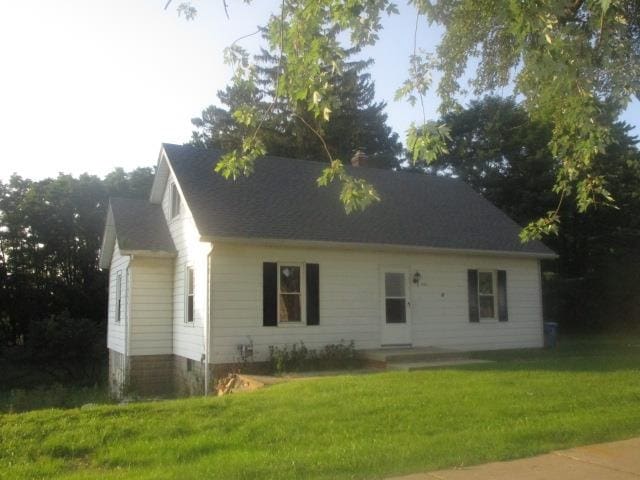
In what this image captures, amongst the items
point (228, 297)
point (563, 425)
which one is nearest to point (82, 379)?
point (228, 297)

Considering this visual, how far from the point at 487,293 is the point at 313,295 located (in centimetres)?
563

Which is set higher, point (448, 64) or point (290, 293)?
point (448, 64)

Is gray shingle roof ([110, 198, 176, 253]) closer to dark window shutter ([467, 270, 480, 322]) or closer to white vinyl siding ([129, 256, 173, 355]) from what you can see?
white vinyl siding ([129, 256, 173, 355])

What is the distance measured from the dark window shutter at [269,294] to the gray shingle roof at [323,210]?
82cm

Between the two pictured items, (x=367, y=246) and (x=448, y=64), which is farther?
(x=367, y=246)

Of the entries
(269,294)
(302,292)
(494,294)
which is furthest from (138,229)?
(494,294)

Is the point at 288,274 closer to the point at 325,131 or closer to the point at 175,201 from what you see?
the point at 175,201

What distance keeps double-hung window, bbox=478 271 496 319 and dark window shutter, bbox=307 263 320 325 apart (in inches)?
204

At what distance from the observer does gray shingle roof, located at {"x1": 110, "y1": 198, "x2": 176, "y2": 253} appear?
16.2 m

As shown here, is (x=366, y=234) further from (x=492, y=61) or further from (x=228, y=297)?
(x=492, y=61)

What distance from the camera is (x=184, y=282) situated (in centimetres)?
1570

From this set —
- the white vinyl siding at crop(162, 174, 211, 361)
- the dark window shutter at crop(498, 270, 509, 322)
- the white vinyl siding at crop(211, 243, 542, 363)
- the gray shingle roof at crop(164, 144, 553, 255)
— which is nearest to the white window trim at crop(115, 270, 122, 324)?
the white vinyl siding at crop(162, 174, 211, 361)

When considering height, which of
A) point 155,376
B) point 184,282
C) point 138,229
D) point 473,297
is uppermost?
point 138,229

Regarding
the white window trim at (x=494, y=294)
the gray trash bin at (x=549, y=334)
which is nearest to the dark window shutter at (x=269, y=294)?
the white window trim at (x=494, y=294)
